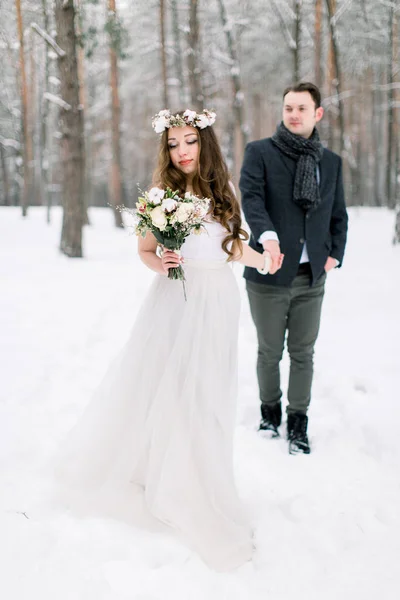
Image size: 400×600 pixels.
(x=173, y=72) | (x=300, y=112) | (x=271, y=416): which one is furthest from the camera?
(x=173, y=72)

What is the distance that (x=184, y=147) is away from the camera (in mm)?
2645

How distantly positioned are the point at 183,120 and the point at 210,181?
1.17ft

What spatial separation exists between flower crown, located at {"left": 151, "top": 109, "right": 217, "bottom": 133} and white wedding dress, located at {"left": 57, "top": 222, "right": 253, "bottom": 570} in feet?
1.87

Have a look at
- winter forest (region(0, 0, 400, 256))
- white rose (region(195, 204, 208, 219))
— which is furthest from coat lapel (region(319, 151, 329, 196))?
winter forest (region(0, 0, 400, 256))

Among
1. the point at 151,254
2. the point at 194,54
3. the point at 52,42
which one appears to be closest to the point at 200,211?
the point at 151,254

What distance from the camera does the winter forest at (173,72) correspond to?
10477 mm

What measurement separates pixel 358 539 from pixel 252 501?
0.64 metres

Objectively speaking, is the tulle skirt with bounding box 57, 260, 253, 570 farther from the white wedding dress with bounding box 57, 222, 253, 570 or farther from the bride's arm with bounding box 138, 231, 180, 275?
the bride's arm with bounding box 138, 231, 180, 275

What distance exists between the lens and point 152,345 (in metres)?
2.83

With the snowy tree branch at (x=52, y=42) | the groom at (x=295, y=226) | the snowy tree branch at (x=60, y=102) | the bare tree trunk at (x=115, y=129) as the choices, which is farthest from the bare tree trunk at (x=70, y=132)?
the groom at (x=295, y=226)

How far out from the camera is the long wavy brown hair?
8.81 ft

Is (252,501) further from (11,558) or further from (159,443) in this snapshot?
(11,558)

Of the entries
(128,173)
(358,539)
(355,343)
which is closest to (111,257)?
Answer: (355,343)

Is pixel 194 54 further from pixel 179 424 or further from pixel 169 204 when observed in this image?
pixel 179 424
